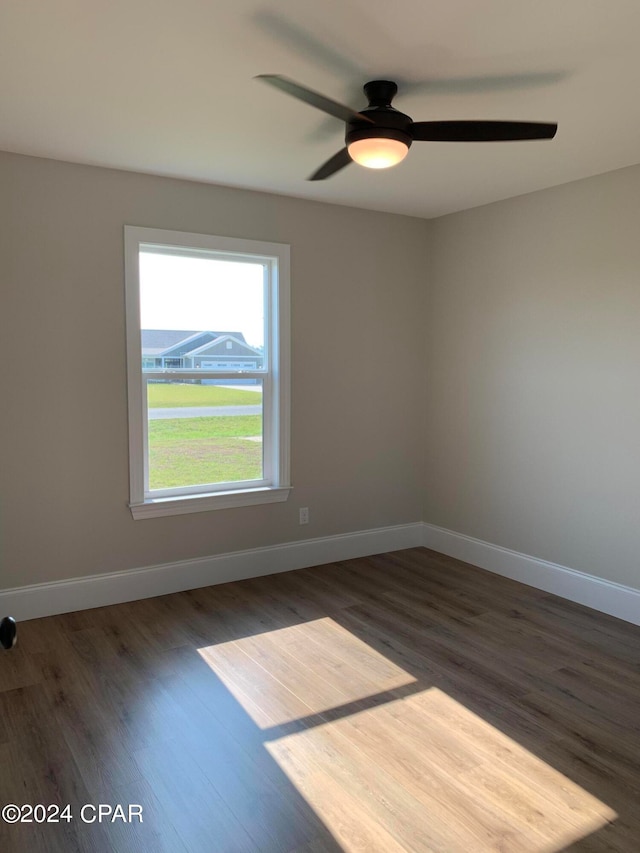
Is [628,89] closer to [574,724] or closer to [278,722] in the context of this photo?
[574,724]

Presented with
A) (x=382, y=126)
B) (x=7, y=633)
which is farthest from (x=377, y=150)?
(x=7, y=633)

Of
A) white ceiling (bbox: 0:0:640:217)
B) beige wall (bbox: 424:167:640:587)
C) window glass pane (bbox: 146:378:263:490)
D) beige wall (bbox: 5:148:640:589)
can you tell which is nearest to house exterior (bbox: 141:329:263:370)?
window glass pane (bbox: 146:378:263:490)

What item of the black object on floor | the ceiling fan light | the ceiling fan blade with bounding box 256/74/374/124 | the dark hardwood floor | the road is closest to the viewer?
the black object on floor

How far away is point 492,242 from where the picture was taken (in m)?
4.37

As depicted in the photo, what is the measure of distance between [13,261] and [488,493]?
336 cm

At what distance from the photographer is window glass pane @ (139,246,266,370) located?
388 cm

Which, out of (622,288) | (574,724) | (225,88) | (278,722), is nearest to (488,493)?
(622,288)

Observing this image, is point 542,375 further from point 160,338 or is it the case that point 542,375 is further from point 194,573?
point 194,573

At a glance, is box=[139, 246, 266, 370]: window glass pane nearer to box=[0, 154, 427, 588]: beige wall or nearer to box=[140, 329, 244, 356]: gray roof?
box=[140, 329, 244, 356]: gray roof

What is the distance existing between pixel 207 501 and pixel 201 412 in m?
0.58

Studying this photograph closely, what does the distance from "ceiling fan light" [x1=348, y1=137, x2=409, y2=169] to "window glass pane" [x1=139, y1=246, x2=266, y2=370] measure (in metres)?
1.87

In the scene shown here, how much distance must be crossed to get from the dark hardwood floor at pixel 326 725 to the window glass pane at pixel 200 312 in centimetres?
153

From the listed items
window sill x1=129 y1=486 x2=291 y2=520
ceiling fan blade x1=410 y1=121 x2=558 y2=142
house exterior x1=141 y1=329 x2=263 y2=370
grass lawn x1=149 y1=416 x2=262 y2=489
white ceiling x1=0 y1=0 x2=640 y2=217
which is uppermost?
white ceiling x1=0 y1=0 x2=640 y2=217

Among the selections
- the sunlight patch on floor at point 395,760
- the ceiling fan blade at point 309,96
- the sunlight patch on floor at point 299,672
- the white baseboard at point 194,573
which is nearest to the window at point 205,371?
the white baseboard at point 194,573
